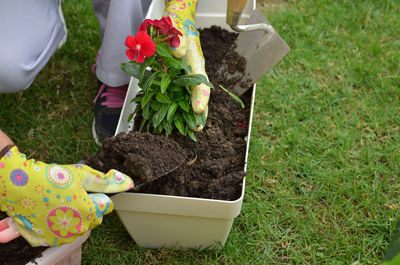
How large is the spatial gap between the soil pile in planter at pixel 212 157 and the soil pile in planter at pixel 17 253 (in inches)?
11.9

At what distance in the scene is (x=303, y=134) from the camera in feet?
6.66

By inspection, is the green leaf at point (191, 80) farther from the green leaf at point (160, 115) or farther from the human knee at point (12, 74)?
the human knee at point (12, 74)

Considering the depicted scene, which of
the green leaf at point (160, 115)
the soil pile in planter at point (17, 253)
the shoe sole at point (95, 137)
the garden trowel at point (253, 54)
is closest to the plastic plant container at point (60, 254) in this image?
the soil pile in planter at point (17, 253)

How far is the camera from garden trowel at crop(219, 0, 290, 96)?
68.2 inches

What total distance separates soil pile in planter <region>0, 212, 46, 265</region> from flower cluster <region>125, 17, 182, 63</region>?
0.64 meters

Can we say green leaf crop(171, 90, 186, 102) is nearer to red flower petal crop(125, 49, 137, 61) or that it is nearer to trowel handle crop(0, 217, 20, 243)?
red flower petal crop(125, 49, 137, 61)

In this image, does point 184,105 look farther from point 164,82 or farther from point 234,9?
point 234,9

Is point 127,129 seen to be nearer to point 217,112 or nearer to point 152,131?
point 152,131

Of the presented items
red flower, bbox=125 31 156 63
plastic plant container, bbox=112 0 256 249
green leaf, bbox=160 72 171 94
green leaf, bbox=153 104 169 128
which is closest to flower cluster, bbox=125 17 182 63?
red flower, bbox=125 31 156 63

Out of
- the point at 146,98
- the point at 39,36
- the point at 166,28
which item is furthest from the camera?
the point at 39,36

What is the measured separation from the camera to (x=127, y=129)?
1.61 metres

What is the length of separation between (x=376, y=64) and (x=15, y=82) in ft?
6.05

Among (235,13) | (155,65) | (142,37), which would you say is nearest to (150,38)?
(142,37)

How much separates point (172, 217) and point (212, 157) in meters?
0.27
